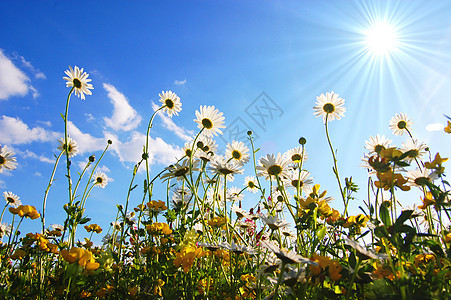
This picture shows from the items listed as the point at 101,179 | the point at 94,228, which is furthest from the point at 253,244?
the point at 101,179

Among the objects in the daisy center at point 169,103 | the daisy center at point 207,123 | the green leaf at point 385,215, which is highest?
the daisy center at point 169,103

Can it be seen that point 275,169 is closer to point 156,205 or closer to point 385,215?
point 156,205

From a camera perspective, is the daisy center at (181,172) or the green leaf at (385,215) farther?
the daisy center at (181,172)

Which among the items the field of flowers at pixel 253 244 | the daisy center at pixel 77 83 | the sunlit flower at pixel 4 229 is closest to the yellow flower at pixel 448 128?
the field of flowers at pixel 253 244

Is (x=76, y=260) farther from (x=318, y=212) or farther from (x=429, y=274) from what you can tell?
(x=429, y=274)

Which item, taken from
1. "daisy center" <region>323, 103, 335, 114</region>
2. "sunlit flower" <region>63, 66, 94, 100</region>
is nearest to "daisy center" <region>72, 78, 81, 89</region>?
"sunlit flower" <region>63, 66, 94, 100</region>

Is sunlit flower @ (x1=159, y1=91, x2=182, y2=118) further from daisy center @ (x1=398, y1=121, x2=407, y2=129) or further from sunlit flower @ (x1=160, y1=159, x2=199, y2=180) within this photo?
daisy center @ (x1=398, y1=121, x2=407, y2=129)

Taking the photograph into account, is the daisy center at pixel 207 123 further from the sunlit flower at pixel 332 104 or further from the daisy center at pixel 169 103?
the sunlit flower at pixel 332 104
